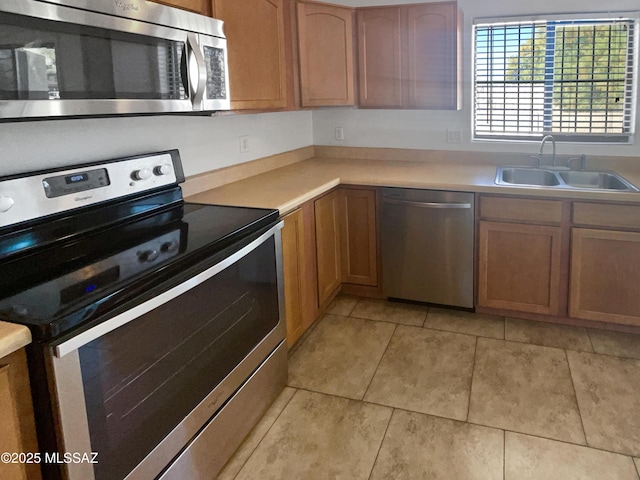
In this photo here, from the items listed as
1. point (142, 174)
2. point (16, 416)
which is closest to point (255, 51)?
point (142, 174)

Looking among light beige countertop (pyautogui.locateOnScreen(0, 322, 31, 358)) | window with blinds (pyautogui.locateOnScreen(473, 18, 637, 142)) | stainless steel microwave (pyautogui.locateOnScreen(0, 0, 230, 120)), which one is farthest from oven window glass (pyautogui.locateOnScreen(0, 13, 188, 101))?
window with blinds (pyautogui.locateOnScreen(473, 18, 637, 142))

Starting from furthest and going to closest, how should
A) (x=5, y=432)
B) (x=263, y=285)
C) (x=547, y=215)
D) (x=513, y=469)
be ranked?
(x=547, y=215) → (x=263, y=285) → (x=513, y=469) → (x=5, y=432)

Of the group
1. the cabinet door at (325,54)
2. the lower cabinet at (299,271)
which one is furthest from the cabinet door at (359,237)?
the cabinet door at (325,54)

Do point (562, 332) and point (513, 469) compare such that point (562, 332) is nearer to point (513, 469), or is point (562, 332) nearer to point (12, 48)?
point (513, 469)

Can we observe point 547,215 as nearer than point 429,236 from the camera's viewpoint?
Yes

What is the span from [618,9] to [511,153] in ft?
3.24

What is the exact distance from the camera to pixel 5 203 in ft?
5.15

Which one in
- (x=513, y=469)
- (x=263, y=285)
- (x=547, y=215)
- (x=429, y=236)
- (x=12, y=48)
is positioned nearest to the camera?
(x=12, y=48)

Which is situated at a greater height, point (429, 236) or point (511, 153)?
point (511, 153)

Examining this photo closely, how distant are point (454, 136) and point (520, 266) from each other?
3.55 feet

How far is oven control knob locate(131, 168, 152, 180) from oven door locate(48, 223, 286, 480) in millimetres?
541

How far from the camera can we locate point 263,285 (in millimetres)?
2139

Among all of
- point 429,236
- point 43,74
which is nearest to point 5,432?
point 43,74

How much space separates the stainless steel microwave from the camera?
52.4 inches
